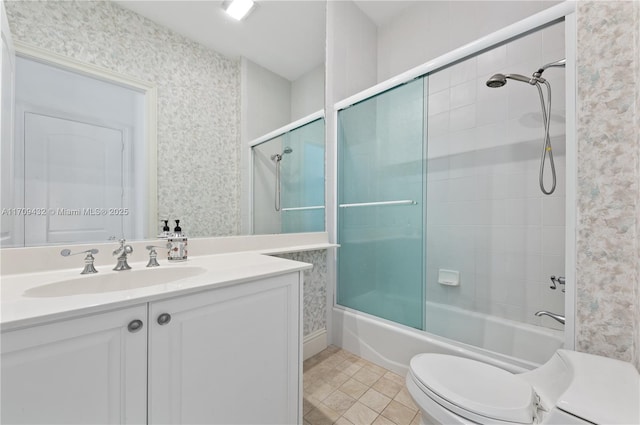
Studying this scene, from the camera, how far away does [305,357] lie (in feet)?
5.54

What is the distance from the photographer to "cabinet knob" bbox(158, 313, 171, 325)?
0.67m

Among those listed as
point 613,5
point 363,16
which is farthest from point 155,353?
point 363,16

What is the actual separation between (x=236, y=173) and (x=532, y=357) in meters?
1.95

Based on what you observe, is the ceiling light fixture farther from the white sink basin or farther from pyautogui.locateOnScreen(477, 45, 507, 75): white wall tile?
pyautogui.locateOnScreen(477, 45, 507, 75): white wall tile

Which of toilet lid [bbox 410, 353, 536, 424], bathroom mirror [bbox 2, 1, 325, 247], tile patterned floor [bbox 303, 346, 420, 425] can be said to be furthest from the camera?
tile patterned floor [bbox 303, 346, 420, 425]

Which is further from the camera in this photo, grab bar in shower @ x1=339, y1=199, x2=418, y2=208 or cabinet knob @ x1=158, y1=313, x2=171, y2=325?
grab bar in shower @ x1=339, y1=199, x2=418, y2=208

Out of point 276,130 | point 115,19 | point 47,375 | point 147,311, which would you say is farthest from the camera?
point 276,130

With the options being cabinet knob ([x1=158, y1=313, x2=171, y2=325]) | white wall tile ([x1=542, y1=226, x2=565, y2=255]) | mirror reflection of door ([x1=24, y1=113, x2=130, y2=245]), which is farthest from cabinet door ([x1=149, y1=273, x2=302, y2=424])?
white wall tile ([x1=542, y1=226, x2=565, y2=255])

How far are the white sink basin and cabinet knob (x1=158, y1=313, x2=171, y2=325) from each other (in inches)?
11.9

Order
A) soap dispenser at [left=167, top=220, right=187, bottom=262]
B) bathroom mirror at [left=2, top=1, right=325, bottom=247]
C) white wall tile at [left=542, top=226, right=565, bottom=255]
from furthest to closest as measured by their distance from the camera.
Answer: white wall tile at [left=542, top=226, right=565, bottom=255]
soap dispenser at [left=167, top=220, right=187, bottom=262]
bathroom mirror at [left=2, top=1, right=325, bottom=247]

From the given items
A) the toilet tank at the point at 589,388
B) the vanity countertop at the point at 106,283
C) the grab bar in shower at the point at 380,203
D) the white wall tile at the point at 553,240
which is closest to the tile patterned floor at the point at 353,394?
the toilet tank at the point at 589,388

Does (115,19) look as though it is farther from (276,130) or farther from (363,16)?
(363,16)

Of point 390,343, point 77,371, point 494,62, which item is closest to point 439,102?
point 494,62

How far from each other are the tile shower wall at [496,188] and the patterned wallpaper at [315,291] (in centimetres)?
70
